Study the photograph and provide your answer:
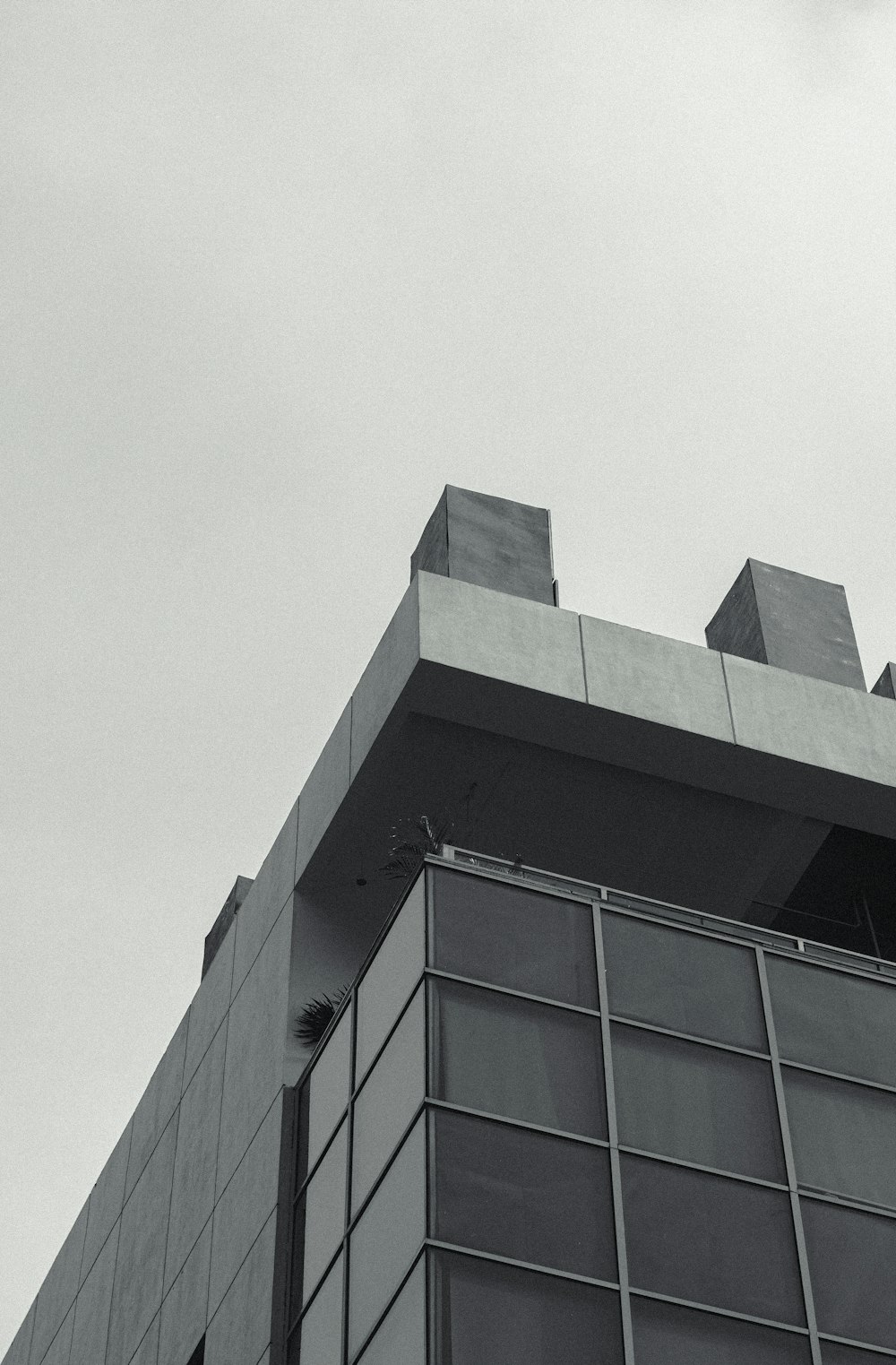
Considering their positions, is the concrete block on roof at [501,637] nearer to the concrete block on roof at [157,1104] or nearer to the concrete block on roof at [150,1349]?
the concrete block on roof at [157,1104]

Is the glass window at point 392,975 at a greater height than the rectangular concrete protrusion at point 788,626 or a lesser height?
lesser

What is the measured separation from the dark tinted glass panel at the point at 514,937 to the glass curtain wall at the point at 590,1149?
0.08 ft

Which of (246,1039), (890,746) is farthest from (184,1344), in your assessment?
(890,746)

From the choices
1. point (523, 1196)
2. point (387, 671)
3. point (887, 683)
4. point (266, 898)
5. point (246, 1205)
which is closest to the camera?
point (523, 1196)

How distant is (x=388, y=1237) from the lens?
19.6m

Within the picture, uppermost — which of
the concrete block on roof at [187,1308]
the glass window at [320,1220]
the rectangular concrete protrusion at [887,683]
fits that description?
the rectangular concrete protrusion at [887,683]

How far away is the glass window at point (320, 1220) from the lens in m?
21.5

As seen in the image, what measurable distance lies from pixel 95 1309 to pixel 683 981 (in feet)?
49.3

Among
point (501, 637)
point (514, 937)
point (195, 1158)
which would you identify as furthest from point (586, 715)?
point (195, 1158)

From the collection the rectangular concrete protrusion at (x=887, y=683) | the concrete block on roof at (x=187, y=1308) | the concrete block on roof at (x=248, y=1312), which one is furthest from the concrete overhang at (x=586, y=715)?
the concrete block on roof at (x=248, y=1312)

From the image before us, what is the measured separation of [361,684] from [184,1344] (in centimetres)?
927

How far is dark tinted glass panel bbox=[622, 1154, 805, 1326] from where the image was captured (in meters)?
19.0

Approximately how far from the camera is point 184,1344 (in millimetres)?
26219

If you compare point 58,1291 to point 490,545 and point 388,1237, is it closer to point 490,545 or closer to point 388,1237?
point 490,545
